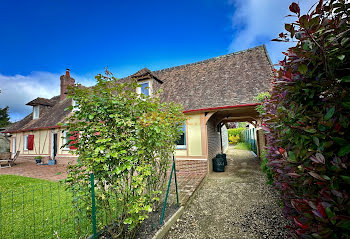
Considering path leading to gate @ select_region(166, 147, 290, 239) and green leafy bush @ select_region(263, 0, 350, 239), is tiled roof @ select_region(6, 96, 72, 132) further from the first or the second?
green leafy bush @ select_region(263, 0, 350, 239)

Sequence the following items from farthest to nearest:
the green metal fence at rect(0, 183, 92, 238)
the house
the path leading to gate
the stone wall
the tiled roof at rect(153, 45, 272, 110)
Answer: the stone wall < the tiled roof at rect(153, 45, 272, 110) < the house < the path leading to gate < the green metal fence at rect(0, 183, 92, 238)

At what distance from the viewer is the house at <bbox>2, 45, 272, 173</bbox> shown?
7719 mm

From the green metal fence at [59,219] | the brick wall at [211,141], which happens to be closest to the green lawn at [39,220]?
the green metal fence at [59,219]

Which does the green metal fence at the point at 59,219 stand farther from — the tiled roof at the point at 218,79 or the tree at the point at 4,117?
the tree at the point at 4,117

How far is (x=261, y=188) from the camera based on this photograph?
18.0 feet

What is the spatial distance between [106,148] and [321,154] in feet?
8.00

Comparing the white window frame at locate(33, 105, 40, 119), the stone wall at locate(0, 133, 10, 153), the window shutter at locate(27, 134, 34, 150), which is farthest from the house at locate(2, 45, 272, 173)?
the stone wall at locate(0, 133, 10, 153)

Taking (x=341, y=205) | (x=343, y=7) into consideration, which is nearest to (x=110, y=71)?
(x=343, y=7)

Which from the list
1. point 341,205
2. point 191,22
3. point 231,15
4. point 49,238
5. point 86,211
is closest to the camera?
point 341,205

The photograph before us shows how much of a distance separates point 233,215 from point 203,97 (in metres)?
6.02

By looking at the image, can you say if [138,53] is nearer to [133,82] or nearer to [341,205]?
[133,82]

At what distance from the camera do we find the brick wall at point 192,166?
7500mm

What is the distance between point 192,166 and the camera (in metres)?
7.69

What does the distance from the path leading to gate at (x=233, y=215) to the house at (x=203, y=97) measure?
2389 mm
